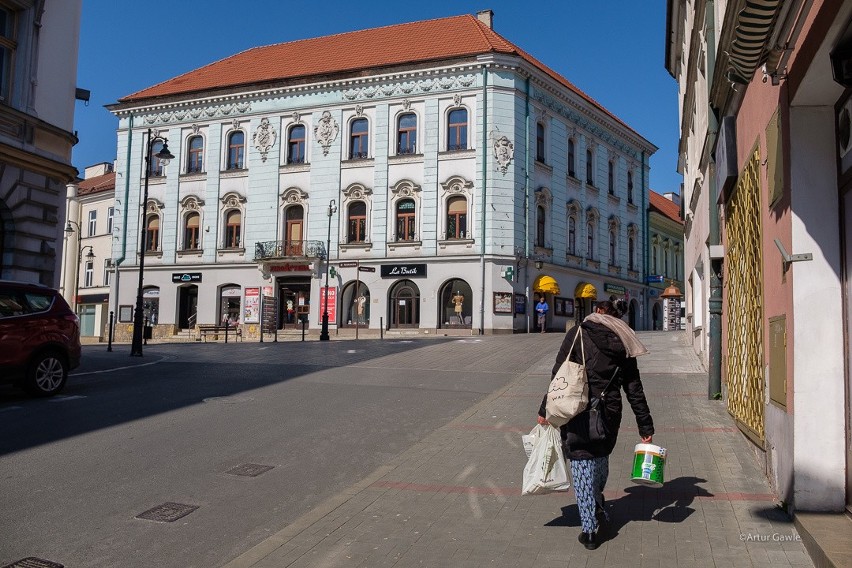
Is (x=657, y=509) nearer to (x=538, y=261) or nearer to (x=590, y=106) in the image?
(x=538, y=261)

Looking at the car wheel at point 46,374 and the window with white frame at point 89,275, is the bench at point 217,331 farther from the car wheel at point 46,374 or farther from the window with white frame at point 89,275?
the car wheel at point 46,374

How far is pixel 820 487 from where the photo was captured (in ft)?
16.8

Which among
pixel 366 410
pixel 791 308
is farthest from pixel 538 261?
pixel 791 308

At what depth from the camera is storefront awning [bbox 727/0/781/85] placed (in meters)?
4.73

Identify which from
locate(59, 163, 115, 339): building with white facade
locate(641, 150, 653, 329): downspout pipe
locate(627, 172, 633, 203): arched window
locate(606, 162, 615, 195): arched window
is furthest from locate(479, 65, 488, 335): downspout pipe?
locate(59, 163, 115, 339): building with white facade

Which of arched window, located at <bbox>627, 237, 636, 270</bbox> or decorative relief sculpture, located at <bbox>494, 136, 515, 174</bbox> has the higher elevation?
decorative relief sculpture, located at <bbox>494, 136, 515, 174</bbox>

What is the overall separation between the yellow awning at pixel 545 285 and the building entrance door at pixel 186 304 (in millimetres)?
18935

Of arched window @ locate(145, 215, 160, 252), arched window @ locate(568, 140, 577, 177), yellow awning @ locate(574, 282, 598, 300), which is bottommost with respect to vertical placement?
yellow awning @ locate(574, 282, 598, 300)

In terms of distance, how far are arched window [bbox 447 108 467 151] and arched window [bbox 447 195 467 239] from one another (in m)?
2.59

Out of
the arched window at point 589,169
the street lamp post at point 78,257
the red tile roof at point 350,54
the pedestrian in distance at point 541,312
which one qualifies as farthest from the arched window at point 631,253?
the street lamp post at point 78,257

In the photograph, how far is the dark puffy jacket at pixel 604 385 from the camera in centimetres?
512

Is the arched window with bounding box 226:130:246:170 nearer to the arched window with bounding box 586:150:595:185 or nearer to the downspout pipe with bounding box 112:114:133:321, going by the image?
the downspout pipe with bounding box 112:114:133:321

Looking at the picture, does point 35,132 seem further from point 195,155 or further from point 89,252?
point 89,252

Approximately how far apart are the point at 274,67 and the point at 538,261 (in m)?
19.3
